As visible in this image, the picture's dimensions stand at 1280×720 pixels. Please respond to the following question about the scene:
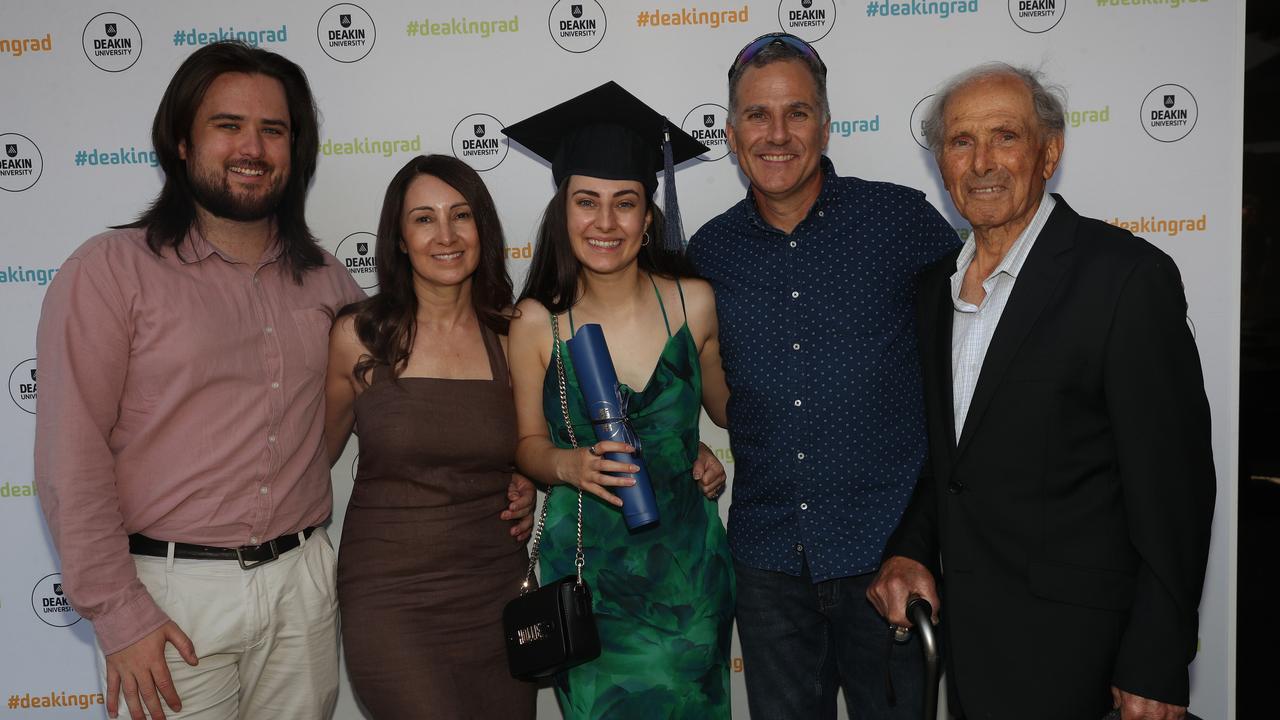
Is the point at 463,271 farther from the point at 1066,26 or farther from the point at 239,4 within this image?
the point at 1066,26

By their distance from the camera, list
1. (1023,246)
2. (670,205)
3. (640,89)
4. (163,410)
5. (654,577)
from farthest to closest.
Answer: (640,89)
(670,205)
(654,577)
(163,410)
(1023,246)

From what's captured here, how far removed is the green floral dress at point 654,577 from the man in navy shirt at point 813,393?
132 millimetres

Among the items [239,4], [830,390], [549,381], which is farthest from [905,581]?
[239,4]

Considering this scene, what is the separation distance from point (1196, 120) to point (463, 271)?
276 centimetres

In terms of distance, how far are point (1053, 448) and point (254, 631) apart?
6.61 feet

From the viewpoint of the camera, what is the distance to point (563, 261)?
239cm

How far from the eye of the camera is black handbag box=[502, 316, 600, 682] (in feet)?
6.99

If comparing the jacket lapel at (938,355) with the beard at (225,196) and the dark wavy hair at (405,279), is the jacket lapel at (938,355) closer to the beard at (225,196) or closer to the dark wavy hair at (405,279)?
the dark wavy hair at (405,279)

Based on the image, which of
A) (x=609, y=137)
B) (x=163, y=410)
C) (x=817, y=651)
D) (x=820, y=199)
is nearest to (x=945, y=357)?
(x=820, y=199)

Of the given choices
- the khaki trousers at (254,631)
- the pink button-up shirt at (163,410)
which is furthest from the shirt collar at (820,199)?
the khaki trousers at (254,631)

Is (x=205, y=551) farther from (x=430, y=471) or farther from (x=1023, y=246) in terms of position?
(x=1023, y=246)

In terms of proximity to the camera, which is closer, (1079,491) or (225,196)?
(1079,491)

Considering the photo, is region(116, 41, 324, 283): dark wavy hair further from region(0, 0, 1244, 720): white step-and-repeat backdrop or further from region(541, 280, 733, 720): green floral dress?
region(541, 280, 733, 720): green floral dress

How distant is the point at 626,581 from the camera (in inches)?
89.0
